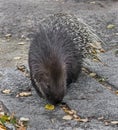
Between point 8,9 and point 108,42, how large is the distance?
2.61 m

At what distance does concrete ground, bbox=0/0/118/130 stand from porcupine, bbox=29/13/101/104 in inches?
8.6

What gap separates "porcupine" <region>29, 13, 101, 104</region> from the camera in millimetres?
5062

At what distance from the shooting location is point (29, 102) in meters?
5.46

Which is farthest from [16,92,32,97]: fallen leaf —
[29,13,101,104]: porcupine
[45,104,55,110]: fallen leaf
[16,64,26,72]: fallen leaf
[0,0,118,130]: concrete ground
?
[16,64,26,72]: fallen leaf

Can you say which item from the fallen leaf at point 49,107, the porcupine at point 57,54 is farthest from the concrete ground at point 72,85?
the porcupine at point 57,54

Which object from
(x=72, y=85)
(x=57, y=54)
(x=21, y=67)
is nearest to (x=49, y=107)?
(x=57, y=54)

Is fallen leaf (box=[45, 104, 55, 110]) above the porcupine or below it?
below

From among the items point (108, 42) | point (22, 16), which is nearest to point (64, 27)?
point (108, 42)

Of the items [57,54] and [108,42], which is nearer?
[57,54]

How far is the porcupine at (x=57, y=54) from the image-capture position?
199 inches

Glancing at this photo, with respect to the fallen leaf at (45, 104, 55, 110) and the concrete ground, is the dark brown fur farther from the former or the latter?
the concrete ground

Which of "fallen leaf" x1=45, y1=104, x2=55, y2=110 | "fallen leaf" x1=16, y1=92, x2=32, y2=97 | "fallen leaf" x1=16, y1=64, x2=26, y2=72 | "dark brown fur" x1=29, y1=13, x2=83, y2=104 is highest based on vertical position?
"dark brown fur" x1=29, y1=13, x2=83, y2=104

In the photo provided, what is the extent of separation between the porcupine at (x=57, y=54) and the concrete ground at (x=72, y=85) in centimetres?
22

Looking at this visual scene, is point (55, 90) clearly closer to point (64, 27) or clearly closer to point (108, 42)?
point (64, 27)
